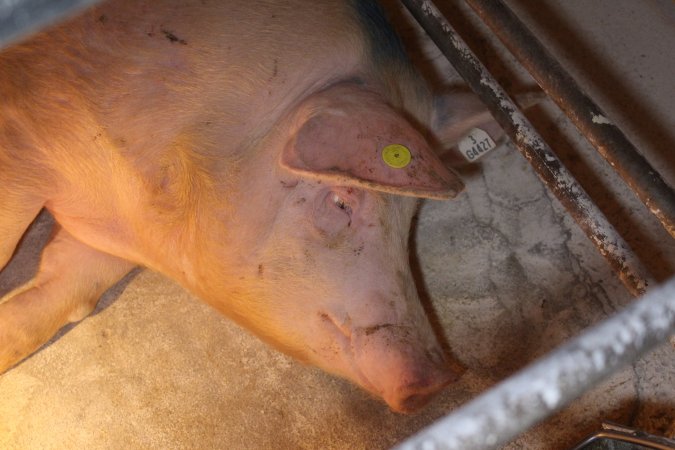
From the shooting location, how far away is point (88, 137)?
101 inches

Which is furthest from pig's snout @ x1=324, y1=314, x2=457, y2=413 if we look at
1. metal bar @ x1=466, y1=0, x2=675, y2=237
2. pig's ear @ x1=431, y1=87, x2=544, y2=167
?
pig's ear @ x1=431, y1=87, x2=544, y2=167

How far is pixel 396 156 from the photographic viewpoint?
2025 mm

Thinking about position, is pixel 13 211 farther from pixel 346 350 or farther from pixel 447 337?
pixel 447 337

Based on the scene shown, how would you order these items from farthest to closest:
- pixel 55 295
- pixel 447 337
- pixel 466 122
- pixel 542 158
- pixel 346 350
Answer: pixel 447 337, pixel 55 295, pixel 466 122, pixel 542 158, pixel 346 350

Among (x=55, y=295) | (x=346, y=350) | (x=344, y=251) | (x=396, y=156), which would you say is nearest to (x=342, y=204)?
(x=344, y=251)

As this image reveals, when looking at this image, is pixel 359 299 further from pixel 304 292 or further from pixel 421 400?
pixel 421 400

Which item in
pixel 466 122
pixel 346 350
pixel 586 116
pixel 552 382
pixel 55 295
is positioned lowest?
pixel 55 295

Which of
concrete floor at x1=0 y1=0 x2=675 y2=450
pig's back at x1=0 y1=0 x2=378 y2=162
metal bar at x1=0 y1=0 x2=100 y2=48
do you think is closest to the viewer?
metal bar at x1=0 y1=0 x2=100 y2=48

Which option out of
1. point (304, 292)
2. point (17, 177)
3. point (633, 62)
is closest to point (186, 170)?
point (304, 292)

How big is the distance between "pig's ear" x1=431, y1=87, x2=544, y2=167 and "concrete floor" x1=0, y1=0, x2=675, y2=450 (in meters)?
0.81

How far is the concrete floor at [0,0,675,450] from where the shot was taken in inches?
123

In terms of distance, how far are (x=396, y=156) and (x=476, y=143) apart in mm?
837

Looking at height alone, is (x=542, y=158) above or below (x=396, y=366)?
above

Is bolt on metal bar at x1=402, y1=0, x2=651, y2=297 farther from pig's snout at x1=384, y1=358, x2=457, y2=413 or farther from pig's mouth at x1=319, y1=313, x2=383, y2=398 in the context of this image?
pig's mouth at x1=319, y1=313, x2=383, y2=398
